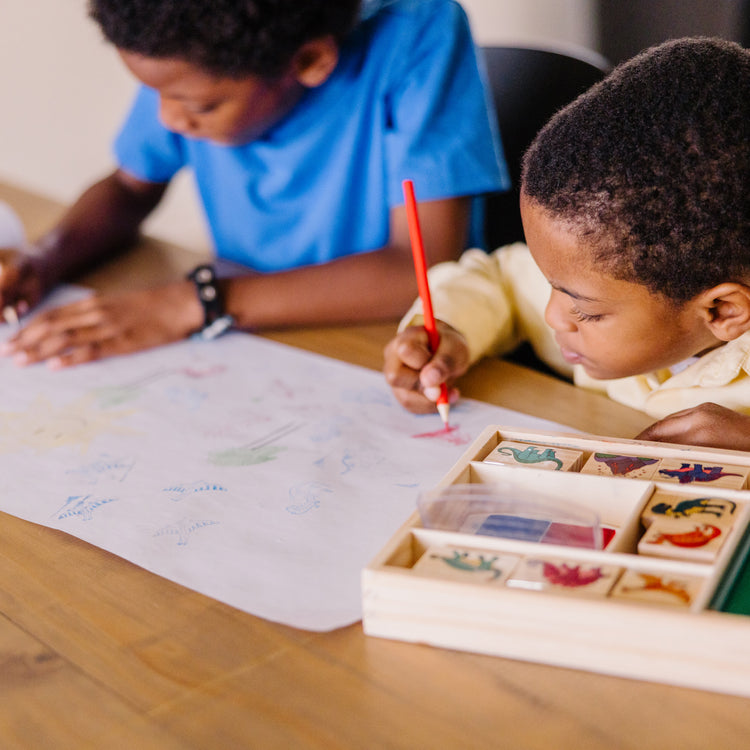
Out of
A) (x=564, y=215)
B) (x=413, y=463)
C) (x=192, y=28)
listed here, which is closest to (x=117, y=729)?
(x=413, y=463)

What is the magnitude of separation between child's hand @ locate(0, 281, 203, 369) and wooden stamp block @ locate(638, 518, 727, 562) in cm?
60

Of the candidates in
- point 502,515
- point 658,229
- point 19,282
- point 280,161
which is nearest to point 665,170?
point 658,229

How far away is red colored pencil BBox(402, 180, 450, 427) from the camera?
760 mm

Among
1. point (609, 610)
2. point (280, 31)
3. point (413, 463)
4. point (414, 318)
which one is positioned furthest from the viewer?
point (280, 31)

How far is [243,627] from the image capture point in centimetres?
55

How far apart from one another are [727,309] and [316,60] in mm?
593

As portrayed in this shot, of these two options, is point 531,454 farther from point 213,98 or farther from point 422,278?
point 213,98

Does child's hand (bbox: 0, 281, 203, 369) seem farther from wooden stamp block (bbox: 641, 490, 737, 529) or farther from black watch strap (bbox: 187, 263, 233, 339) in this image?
wooden stamp block (bbox: 641, 490, 737, 529)

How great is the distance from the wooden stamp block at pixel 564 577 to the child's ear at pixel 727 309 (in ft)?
0.86

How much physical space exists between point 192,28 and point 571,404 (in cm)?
54

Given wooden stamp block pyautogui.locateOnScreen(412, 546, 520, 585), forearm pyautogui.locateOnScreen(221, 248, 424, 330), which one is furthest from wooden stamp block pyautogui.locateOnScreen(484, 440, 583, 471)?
forearm pyautogui.locateOnScreen(221, 248, 424, 330)

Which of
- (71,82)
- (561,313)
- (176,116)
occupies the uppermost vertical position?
(176,116)

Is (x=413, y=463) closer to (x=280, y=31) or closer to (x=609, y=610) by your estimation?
(x=609, y=610)

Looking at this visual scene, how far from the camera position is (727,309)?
2.25 ft
